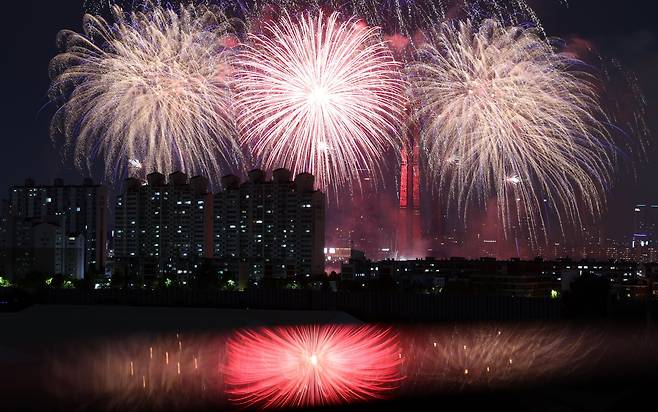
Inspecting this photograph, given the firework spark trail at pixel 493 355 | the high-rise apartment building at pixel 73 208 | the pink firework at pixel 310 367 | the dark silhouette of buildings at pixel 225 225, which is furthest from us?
the high-rise apartment building at pixel 73 208

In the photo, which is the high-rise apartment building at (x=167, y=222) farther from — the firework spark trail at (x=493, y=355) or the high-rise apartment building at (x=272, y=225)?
the firework spark trail at (x=493, y=355)

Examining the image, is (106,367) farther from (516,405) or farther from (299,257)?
(299,257)

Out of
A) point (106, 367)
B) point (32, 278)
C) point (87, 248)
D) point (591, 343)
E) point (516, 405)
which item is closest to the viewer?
point (516, 405)

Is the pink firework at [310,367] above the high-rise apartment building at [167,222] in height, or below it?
below

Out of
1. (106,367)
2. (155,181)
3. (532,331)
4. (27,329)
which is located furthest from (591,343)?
(155,181)

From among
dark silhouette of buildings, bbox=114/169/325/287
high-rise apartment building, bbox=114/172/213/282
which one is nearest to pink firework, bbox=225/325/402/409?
dark silhouette of buildings, bbox=114/169/325/287

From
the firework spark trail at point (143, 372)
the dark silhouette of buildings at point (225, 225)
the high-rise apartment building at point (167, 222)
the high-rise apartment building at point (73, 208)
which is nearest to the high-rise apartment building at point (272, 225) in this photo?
the dark silhouette of buildings at point (225, 225)
